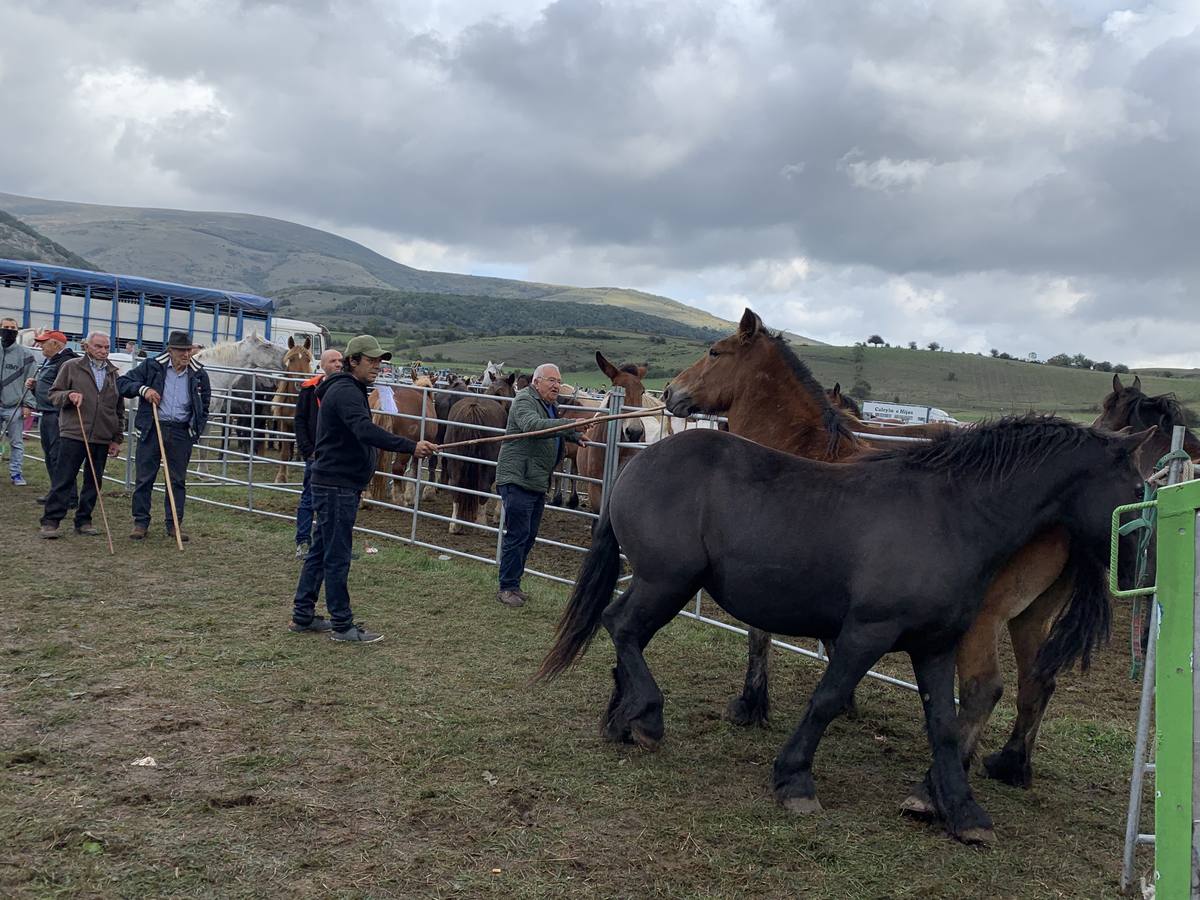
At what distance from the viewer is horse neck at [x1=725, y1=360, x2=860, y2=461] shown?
17.3 ft

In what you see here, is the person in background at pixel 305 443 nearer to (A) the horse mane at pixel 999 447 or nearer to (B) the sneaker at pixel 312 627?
(B) the sneaker at pixel 312 627

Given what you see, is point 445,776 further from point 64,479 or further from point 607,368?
point 64,479

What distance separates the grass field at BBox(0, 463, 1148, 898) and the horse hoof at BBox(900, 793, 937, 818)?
0.05m

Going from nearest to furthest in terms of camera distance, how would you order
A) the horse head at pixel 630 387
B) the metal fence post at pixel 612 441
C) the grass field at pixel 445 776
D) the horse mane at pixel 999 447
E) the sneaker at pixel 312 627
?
1. the grass field at pixel 445 776
2. the horse mane at pixel 999 447
3. the sneaker at pixel 312 627
4. the metal fence post at pixel 612 441
5. the horse head at pixel 630 387

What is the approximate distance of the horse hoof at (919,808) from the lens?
→ 3.80 m

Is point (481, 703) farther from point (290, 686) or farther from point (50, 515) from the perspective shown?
point (50, 515)

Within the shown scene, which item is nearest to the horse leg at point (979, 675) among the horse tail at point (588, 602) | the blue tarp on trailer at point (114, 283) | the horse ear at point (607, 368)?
the horse tail at point (588, 602)

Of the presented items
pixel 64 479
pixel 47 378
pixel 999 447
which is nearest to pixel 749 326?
pixel 999 447

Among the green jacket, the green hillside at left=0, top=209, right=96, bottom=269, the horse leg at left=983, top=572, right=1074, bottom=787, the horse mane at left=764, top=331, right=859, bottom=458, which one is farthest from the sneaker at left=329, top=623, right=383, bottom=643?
the green hillside at left=0, top=209, right=96, bottom=269

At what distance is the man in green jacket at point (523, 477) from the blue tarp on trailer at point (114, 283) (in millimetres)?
21405

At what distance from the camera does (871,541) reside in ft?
12.3

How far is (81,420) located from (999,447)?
27.4ft

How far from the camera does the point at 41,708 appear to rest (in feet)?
14.2

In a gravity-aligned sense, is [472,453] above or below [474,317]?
below
